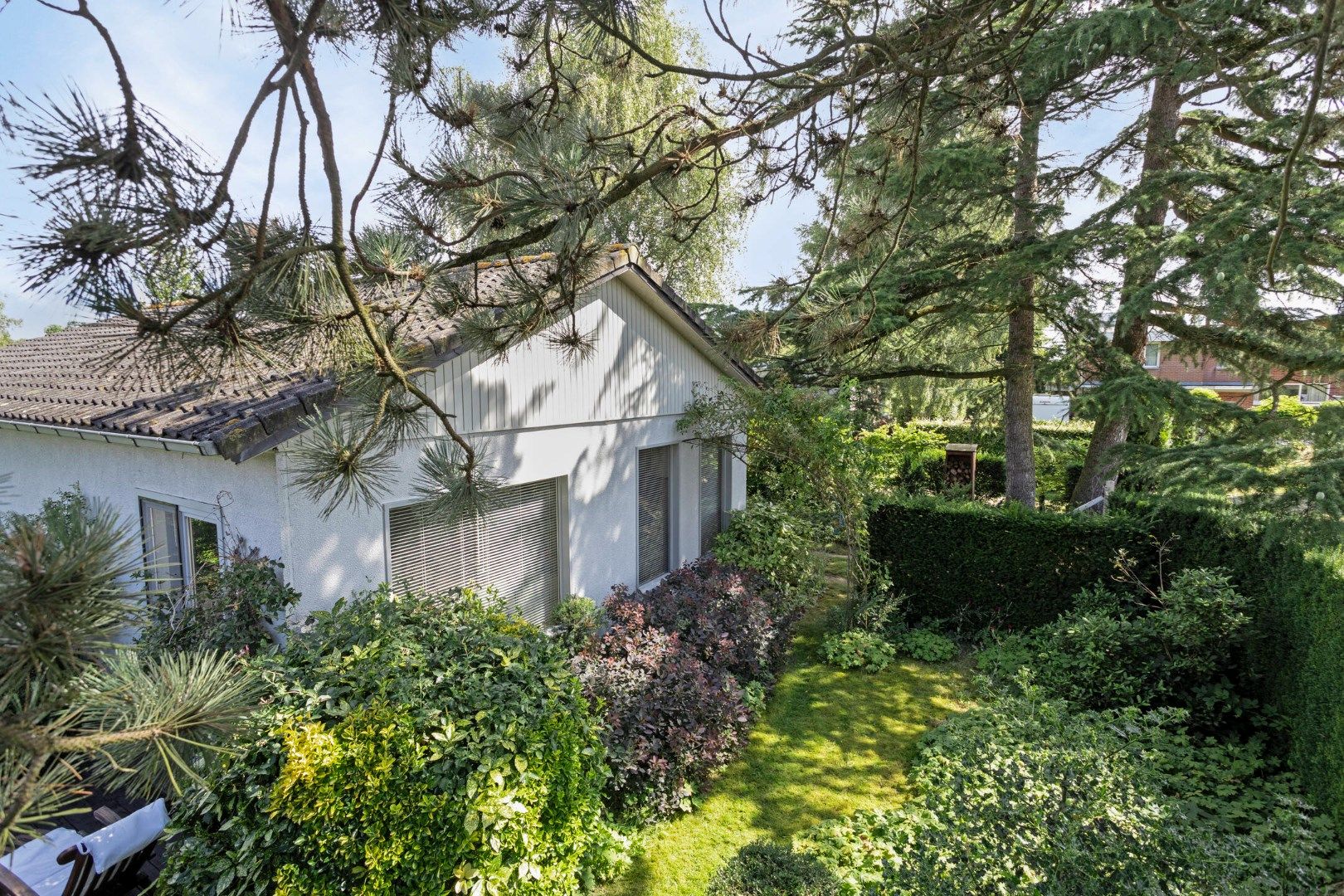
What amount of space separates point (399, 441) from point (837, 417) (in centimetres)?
644

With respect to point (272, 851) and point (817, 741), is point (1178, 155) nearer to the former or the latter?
point (817, 741)

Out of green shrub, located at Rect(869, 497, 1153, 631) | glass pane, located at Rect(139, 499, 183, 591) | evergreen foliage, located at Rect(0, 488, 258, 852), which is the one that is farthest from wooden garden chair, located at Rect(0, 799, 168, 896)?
Result: green shrub, located at Rect(869, 497, 1153, 631)

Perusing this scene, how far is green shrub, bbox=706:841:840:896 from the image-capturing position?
3.72m

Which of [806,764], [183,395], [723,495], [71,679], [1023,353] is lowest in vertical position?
[806,764]

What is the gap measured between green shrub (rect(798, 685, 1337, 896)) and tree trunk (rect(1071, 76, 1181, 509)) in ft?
15.1

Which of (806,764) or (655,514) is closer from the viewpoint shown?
(806,764)

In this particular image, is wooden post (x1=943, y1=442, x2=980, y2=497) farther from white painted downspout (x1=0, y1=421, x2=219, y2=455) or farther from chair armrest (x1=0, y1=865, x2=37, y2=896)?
chair armrest (x1=0, y1=865, x2=37, y2=896)

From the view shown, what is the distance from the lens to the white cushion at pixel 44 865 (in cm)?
353

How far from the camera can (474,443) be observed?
5.51m

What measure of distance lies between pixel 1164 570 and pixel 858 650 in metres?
3.82

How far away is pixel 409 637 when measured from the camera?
4172 mm

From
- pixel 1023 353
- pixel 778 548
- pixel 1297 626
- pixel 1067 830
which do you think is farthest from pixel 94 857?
pixel 1023 353

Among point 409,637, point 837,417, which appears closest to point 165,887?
point 409,637

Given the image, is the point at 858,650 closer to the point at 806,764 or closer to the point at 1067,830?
the point at 806,764
